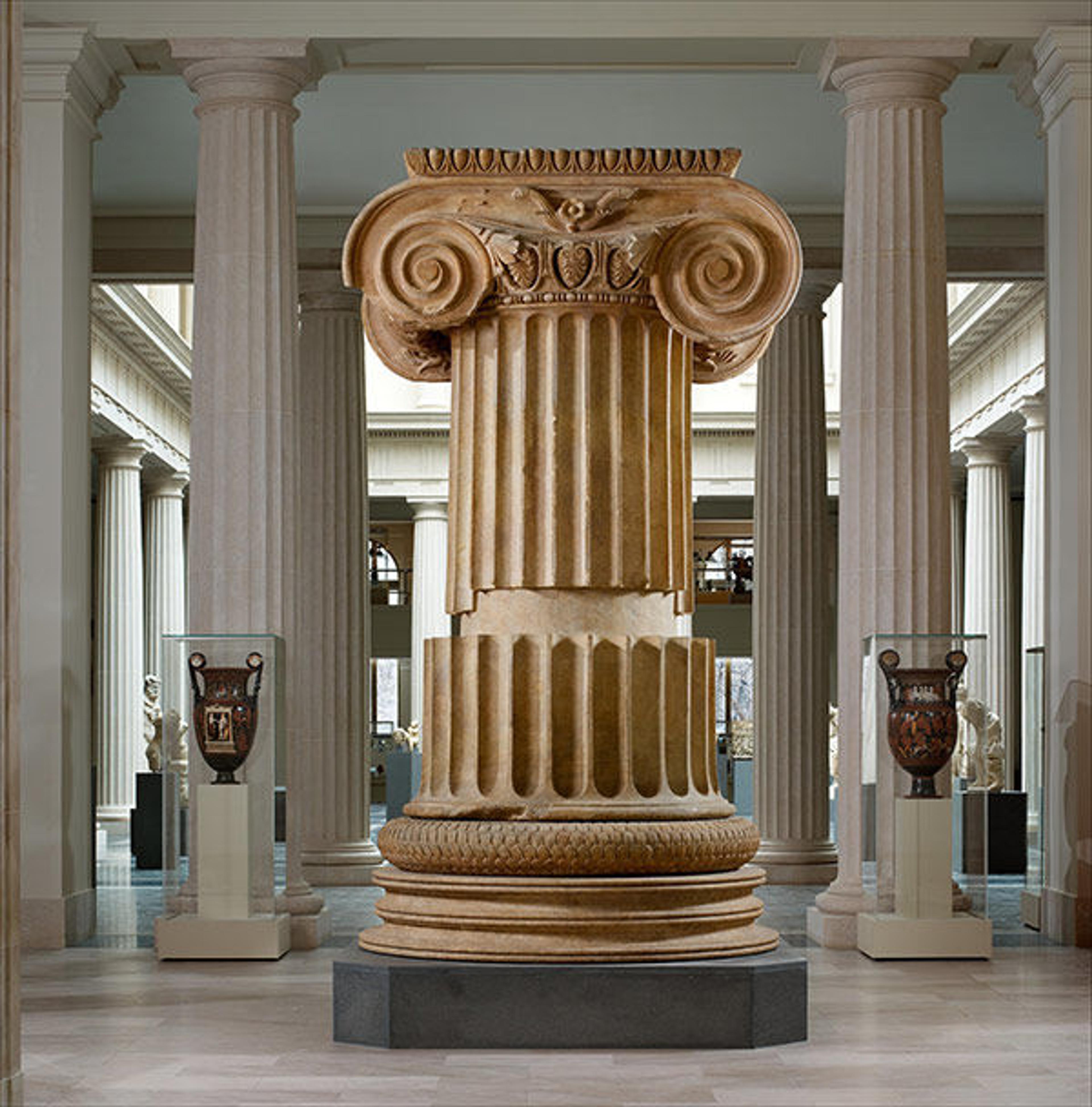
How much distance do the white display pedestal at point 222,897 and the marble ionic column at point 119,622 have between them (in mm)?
20142

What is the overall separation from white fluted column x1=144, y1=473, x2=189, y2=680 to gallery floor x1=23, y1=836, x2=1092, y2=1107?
23.9 meters

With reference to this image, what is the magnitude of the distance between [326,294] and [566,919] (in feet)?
47.1

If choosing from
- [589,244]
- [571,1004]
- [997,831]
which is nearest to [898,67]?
[997,831]

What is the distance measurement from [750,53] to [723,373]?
274 inches

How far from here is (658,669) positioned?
8.92 meters

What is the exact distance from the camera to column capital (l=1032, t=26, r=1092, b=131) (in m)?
15.3

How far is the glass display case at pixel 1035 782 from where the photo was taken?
1591 cm

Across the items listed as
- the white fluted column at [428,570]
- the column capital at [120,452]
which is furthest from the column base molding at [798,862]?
the white fluted column at [428,570]

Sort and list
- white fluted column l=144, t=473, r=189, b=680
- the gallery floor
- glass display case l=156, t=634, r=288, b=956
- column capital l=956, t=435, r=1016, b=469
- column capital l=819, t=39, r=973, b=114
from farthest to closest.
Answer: white fluted column l=144, t=473, r=189, b=680 < column capital l=956, t=435, r=1016, b=469 < column capital l=819, t=39, r=973, b=114 < glass display case l=156, t=634, r=288, b=956 < the gallery floor

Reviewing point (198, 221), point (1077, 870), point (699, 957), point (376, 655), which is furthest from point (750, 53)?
point (376, 655)

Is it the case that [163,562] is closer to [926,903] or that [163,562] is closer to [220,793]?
[220,793]

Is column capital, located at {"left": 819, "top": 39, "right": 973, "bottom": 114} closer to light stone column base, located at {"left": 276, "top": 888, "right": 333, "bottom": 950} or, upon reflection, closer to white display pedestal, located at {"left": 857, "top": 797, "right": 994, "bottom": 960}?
white display pedestal, located at {"left": 857, "top": 797, "right": 994, "bottom": 960}

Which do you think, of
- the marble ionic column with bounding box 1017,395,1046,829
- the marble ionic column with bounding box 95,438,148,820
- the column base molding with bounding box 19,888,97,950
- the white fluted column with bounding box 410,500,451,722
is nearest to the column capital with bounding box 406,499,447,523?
the white fluted column with bounding box 410,500,451,722

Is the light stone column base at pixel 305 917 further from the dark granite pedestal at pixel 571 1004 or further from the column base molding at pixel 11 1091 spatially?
the column base molding at pixel 11 1091
